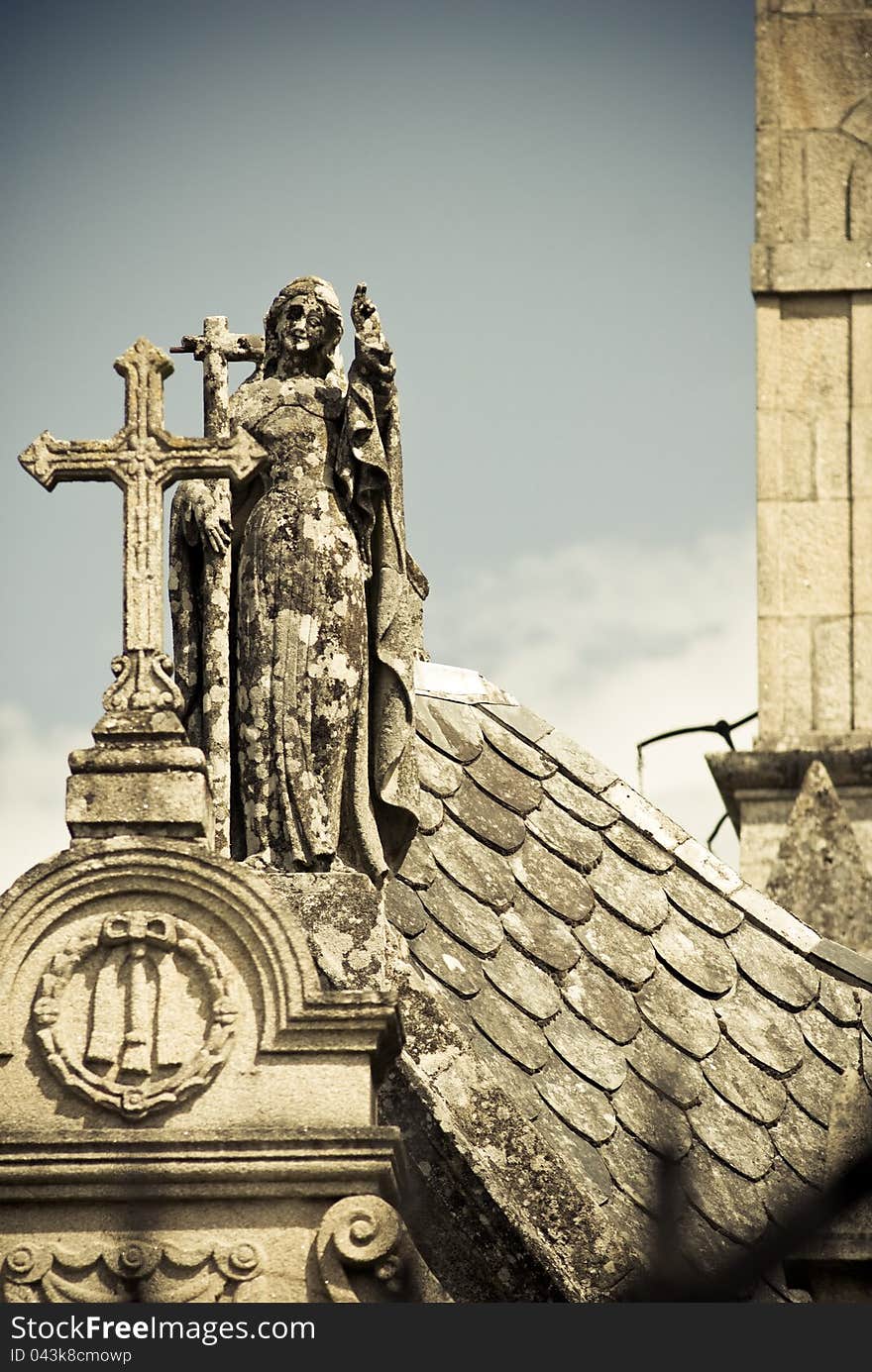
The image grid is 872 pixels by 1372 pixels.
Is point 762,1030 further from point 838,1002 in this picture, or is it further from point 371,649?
point 371,649

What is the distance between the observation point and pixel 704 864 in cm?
1574

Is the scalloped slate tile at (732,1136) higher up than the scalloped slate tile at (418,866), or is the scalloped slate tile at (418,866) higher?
the scalloped slate tile at (418,866)

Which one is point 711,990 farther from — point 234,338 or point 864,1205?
point 234,338

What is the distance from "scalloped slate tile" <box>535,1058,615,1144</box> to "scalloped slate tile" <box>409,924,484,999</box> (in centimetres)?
50

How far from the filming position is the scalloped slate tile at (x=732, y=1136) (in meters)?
14.4

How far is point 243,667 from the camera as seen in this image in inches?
490

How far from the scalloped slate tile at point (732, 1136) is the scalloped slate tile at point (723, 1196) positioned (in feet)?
0.18

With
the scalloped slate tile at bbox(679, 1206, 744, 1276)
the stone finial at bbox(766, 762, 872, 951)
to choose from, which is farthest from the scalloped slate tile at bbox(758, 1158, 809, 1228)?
the stone finial at bbox(766, 762, 872, 951)

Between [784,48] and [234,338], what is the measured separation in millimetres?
10690

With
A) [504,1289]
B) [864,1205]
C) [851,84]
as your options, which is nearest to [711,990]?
[864,1205]

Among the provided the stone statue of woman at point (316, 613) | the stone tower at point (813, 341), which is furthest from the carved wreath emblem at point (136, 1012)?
the stone tower at point (813, 341)

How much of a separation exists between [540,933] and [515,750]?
3.99 feet

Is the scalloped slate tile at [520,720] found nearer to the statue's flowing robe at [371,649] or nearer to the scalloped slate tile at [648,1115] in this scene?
the scalloped slate tile at [648,1115]

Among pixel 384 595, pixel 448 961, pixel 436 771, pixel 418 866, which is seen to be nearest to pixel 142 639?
pixel 384 595
